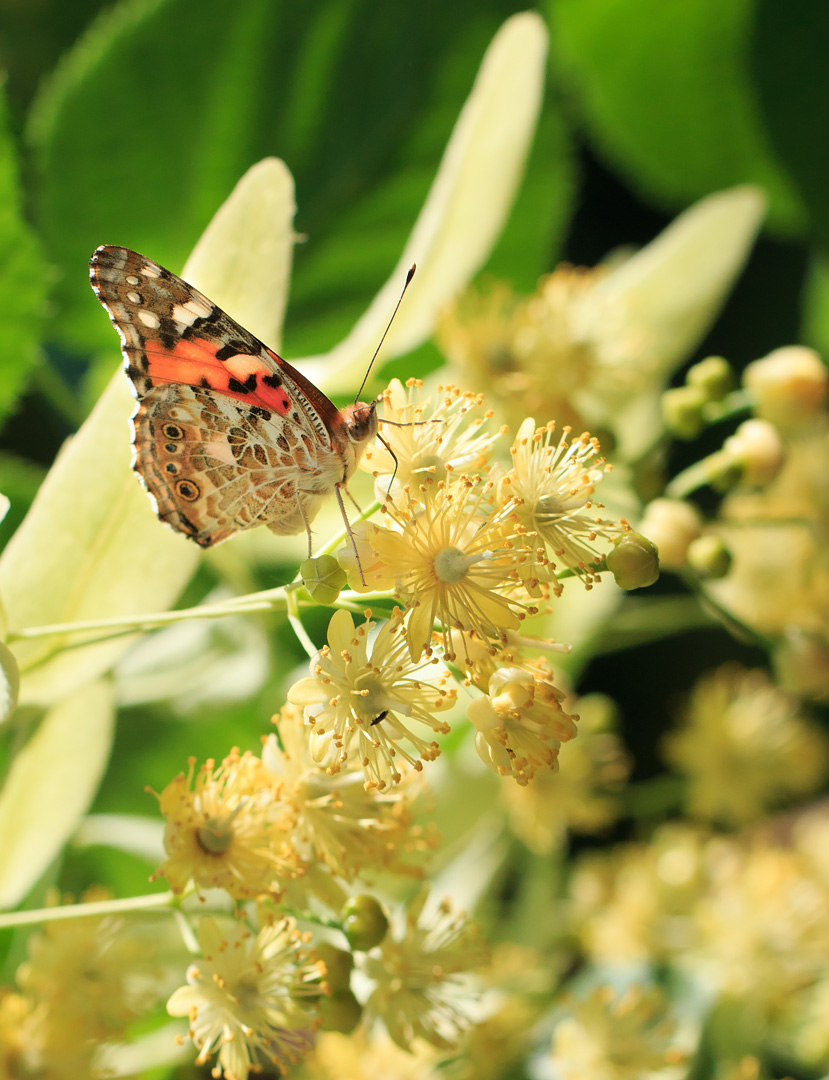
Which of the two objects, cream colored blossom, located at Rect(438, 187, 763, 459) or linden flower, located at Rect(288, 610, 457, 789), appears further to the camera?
A: cream colored blossom, located at Rect(438, 187, 763, 459)

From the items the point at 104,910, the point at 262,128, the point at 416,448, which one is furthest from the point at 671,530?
the point at 262,128

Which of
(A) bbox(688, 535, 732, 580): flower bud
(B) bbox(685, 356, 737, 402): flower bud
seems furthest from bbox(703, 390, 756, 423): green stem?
(A) bbox(688, 535, 732, 580): flower bud

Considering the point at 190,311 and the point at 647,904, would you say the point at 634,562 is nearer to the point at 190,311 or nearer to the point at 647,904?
the point at 190,311

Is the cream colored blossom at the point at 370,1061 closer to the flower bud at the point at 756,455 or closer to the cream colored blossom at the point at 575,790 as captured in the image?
the cream colored blossom at the point at 575,790

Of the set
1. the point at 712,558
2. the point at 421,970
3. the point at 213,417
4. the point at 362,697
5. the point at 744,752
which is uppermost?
the point at 213,417

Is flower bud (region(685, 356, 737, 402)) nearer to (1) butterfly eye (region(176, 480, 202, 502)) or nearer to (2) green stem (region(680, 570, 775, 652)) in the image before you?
(2) green stem (region(680, 570, 775, 652))

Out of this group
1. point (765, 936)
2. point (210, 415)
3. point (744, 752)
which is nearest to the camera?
point (210, 415)

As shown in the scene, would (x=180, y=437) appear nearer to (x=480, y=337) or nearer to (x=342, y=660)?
(x=342, y=660)
